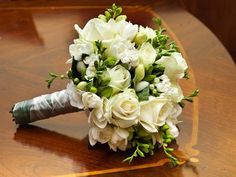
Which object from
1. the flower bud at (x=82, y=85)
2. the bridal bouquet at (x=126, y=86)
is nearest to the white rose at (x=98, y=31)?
the bridal bouquet at (x=126, y=86)

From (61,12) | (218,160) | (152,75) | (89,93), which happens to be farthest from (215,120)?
(61,12)

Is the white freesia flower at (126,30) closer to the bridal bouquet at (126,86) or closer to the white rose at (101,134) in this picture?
the bridal bouquet at (126,86)

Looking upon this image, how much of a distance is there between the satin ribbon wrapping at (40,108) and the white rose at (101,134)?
10 cm

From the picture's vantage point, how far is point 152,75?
1.02 m

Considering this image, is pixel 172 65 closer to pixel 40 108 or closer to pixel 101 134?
pixel 101 134

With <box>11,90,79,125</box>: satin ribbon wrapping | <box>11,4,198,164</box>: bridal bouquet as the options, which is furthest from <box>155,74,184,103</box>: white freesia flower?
<box>11,90,79,125</box>: satin ribbon wrapping

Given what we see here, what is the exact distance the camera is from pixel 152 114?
100cm

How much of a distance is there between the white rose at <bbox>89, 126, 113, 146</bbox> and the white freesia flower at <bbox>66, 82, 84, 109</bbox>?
6 centimetres

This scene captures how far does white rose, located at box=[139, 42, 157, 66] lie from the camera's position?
1.03 metres

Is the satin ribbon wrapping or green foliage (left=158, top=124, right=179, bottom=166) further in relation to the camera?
the satin ribbon wrapping

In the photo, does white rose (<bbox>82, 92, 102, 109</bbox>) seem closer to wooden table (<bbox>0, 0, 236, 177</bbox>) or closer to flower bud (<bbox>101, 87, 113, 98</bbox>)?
flower bud (<bbox>101, 87, 113, 98</bbox>)

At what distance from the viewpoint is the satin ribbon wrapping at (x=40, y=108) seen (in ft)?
3.64

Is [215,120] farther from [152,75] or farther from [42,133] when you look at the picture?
[42,133]

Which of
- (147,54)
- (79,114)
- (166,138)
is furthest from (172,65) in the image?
(79,114)
